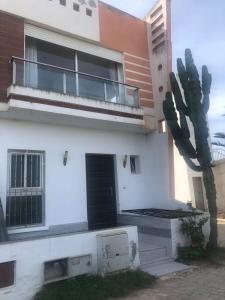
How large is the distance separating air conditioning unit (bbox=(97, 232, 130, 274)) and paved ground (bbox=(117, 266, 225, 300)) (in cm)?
79

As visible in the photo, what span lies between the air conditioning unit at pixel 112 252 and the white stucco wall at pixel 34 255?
0.19 metres

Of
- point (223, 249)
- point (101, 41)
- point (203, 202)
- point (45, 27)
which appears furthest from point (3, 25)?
point (203, 202)

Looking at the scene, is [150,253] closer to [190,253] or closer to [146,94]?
[190,253]

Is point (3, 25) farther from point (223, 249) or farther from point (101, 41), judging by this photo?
point (223, 249)

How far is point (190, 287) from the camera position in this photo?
6098 millimetres

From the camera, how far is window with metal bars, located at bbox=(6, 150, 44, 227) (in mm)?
8133

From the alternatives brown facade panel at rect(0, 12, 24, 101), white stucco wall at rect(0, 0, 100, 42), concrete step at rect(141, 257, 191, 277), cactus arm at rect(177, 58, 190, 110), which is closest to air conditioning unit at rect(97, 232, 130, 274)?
concrete step at rect(141, 257, 191, 277)

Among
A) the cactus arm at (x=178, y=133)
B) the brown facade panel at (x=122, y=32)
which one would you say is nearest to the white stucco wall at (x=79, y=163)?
the cactus arm at (x=178, y=133)

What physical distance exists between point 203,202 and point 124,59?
7.35 meters

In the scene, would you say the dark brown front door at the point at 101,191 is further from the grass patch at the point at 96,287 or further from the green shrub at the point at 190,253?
the grass patch at the point at 96,287

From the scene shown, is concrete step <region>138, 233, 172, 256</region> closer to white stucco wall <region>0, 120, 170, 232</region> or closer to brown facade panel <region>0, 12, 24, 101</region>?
white stucco wall <region>0, 120, 170, 232</region>

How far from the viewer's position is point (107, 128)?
10359 millimetres

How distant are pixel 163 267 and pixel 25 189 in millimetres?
4178

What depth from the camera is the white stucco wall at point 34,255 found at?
5.38 metres
